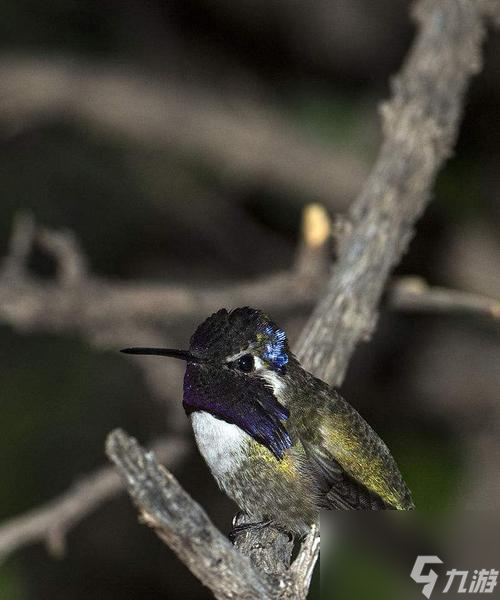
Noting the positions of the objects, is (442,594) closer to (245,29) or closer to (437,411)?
(437,411)

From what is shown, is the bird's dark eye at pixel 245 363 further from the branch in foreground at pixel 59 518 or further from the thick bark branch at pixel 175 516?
the branch in foreground at pixel 59 518

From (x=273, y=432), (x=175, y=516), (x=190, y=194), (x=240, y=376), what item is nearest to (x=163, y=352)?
(x=240, y=376)

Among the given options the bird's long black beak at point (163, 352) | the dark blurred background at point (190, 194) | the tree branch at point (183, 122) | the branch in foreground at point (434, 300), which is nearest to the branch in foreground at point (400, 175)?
the branch in foreground at point (434, 300)

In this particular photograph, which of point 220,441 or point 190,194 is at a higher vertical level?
point 190,194

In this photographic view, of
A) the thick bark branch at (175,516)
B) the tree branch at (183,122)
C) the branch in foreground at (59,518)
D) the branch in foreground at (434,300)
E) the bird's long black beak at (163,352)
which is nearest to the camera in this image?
the thick bark branch at (175,516)

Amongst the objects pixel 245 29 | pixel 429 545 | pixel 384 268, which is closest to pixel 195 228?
pixel 245 29

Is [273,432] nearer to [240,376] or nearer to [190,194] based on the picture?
[240,376]

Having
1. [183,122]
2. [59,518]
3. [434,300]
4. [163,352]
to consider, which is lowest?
[59,518]
